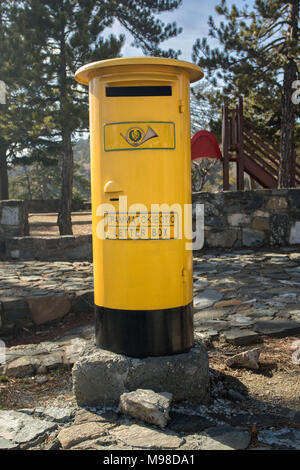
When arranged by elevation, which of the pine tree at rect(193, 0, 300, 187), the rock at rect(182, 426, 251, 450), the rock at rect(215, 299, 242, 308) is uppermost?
the pine tree at rect(193, 0, 300, 187)

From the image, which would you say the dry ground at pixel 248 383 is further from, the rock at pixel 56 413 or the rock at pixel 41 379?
the rock at pixel 56 413

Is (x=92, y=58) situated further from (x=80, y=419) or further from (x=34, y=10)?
(x=80, y=419)

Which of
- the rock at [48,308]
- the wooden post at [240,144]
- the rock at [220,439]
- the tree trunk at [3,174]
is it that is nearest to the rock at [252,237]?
the wooden post at [240,144]

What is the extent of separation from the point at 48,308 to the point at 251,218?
17.0 ft

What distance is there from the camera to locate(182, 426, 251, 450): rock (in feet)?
7.65

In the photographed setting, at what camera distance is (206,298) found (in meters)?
5.46

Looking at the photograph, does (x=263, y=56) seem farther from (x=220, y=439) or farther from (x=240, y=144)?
(x=220, y=439)

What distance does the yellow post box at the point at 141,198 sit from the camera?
275 cm

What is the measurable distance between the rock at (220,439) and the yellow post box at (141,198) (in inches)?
A: 23.5

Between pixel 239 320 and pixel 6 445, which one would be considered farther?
pixel 239 320

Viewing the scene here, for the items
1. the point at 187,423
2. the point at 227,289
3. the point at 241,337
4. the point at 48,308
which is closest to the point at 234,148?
the point at 227,289

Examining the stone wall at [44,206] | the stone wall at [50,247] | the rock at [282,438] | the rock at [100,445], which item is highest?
the stone wall at [44,206]

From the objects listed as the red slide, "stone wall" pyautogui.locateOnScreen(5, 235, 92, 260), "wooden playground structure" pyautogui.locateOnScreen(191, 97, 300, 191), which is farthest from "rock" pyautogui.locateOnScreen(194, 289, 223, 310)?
the red slide

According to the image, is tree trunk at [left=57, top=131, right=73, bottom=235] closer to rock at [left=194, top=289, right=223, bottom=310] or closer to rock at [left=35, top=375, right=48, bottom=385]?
rock at [left=194, top=289, right=223, bottom=310]
